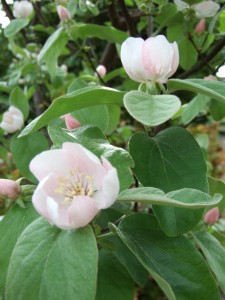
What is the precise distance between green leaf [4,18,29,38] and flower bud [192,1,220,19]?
17.3 inches

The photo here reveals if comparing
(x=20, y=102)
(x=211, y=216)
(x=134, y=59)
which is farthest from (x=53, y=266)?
(x=20, y=102)

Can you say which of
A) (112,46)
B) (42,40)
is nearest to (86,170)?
(112,46)

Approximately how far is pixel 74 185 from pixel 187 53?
2.43 feet

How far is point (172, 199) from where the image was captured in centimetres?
49

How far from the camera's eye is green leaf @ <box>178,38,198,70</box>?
1183 mm

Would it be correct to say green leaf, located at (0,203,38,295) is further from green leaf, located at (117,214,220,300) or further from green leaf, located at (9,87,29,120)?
green leaf, located at (9,87,29,120)

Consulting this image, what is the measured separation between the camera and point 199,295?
568mm

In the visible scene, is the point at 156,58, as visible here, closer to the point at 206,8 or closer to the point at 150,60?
the point at 150,60

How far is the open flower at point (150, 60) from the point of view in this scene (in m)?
0.61

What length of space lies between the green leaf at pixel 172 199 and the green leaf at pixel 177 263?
0.21ft

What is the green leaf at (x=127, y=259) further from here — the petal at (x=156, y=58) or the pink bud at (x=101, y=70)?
the pink bud at (x=101, y=70)

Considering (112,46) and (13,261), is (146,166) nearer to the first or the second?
(13,261)

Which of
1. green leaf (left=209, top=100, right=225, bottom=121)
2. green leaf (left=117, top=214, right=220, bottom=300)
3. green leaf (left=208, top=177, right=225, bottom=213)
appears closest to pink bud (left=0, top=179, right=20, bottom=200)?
green leaf (left=117, top=214, right=220, bottom=300)

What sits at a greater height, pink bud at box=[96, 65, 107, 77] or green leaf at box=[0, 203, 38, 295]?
green leaf at box=[0, 203, 38, 295]
